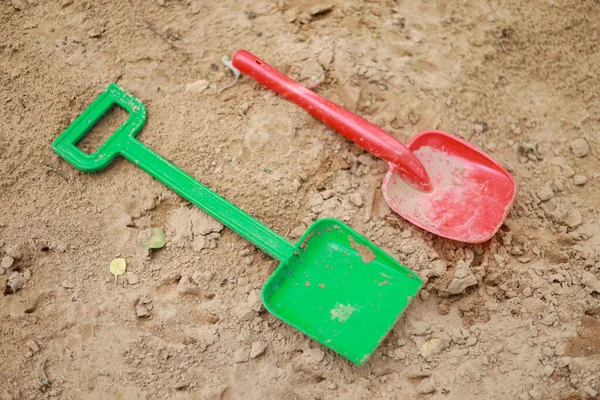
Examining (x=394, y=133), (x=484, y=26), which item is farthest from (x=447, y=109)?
(x=484, y=26)

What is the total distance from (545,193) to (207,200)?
3.79ft

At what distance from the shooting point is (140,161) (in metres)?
1.92

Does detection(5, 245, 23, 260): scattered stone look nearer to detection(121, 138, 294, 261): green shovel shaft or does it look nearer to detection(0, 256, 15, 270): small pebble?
detection(0, 256, 15, 270): small pebble

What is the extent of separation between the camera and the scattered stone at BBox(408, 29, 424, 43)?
7.05 ft

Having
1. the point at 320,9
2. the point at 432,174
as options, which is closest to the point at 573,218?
the point at 432,174

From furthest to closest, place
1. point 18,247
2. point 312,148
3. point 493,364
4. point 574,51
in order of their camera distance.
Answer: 1. point 574,51
2. point 312,148
3. point 18,247
4. point 493,364

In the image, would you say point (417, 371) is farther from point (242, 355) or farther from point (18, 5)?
point (18, 5)

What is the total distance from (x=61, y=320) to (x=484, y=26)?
6.07ft

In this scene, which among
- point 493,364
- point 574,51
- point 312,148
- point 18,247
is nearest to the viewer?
point 493,364

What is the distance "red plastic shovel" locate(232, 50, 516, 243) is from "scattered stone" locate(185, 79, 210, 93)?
176 millimetres

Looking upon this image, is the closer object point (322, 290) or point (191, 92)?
point (322, 290)

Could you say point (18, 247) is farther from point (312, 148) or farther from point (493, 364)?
point (493, 364)

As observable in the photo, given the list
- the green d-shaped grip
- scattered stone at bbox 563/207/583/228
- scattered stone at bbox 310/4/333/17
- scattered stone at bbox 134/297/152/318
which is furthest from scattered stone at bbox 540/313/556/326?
the green d-shaped grip

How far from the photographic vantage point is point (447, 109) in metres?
2.05
